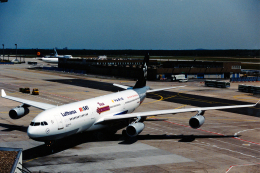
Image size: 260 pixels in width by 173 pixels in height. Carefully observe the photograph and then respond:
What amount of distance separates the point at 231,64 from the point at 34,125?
112 meters

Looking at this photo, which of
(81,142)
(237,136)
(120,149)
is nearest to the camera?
(120,149)

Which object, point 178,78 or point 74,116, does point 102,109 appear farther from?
point 178,78

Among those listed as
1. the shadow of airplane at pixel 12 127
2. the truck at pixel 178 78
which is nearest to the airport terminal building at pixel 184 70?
the truck at pixel 178 78

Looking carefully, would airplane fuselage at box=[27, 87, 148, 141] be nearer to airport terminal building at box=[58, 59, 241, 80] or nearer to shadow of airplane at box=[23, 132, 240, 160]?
shadow of airplane at box=[23, 132, 240, 160]

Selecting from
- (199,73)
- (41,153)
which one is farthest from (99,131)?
(199,73)

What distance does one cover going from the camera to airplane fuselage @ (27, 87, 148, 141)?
102 ft

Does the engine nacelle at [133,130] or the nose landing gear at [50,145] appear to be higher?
the engine nacelle at [133,130]

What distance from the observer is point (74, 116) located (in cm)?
3425

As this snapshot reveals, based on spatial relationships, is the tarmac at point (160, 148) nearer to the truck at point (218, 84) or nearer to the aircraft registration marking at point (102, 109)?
the aircraft registration marking at point (102, 109)

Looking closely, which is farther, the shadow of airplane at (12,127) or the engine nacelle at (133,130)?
the shadow of airplane at (12,127)

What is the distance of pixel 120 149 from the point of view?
3528cm

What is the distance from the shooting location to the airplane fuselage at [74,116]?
102ft

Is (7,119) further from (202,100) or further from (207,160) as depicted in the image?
(202,100)

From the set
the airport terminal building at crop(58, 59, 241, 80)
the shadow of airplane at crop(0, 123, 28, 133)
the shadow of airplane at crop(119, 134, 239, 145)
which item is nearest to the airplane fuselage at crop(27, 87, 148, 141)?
the shadow of airplane at crop(119, 134, 239, 145)
